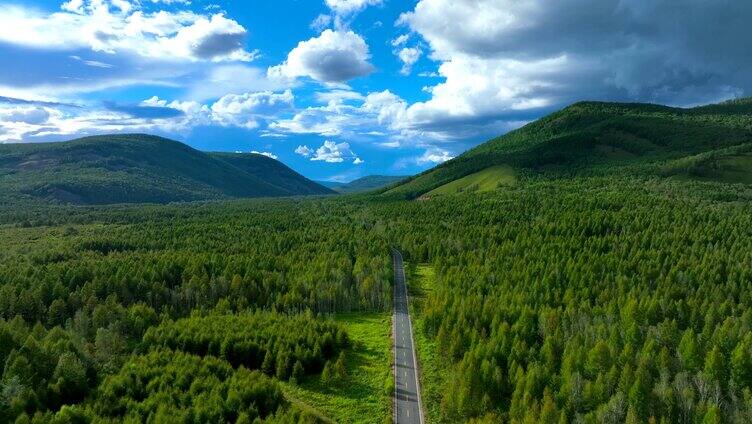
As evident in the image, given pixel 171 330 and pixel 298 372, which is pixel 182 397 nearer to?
pixel 298 372

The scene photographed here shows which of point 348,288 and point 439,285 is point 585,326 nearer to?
point 439,285

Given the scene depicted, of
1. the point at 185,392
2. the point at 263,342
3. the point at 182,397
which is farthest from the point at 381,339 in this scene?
the point at 182,397

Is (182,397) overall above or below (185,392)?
above

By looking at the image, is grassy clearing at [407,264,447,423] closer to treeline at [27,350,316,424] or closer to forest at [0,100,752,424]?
forest at [0,100,752,424]

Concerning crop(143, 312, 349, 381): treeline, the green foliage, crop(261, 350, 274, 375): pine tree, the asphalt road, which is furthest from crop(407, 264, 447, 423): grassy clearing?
crop(261, 350, 274, 375): pine tree

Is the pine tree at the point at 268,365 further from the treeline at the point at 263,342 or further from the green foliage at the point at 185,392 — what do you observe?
the green foliage at the point at 185,392

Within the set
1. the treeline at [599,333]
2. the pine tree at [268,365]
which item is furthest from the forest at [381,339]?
the treeline at [599,333]

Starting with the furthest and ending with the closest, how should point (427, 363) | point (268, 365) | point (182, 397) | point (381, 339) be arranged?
point (381, 339) → point (427, 363) → point (268, 365) → point (182, 397)
